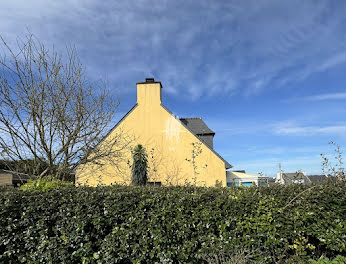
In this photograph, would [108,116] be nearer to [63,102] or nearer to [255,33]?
[63,102]

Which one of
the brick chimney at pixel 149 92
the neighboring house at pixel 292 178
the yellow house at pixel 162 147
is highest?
the brick chimney at pixel 149 92

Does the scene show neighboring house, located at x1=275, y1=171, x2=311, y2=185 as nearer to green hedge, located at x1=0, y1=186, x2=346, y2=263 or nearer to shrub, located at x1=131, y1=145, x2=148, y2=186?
green hedge, located at x1=0, y1=186, x2=346, y2=263

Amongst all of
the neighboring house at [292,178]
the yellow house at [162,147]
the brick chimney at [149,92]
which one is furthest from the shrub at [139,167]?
the neighboring house at [292,178]

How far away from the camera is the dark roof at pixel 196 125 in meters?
16.8

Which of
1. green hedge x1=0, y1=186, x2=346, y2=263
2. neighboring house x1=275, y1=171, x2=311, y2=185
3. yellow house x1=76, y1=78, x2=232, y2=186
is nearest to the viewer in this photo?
green hedge x1=0, y1=186, x2=346, y2=263

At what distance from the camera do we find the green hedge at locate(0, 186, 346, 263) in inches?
132

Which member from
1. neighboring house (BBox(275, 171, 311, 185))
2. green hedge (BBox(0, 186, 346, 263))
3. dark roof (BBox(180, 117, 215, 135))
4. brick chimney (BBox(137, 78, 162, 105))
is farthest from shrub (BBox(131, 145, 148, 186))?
green hedge (BBox(0, 186, 346, 263))

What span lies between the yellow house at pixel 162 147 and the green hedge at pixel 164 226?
Answer: 10.4 metres

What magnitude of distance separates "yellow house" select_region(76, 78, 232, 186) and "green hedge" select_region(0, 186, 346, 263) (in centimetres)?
1038

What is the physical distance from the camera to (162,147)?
49.2 ft

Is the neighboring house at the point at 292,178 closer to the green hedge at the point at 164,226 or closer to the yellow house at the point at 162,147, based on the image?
the green hedge at the point at 164,226

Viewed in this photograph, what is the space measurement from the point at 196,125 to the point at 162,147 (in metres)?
3.76

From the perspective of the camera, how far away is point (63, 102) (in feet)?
18.9

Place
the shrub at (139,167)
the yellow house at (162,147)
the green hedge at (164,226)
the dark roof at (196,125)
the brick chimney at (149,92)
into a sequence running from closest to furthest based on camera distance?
the green hedge at (164,226)
the shrub at (139,167)
the yellow house at (162,147)
the brick chimney at (149,92)
the dark roof at (196,125)
